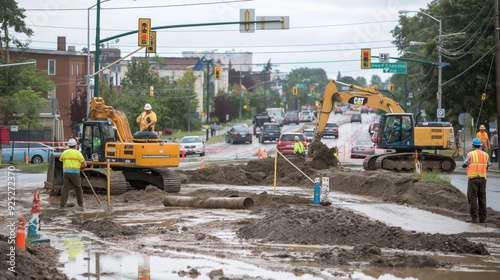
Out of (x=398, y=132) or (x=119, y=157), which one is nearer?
(x=119, y=157)

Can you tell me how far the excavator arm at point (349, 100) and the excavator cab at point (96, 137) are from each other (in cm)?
1374

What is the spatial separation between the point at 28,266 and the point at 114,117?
51.5 ft

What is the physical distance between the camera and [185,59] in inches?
5999

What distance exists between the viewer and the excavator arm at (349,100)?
39.4 meters

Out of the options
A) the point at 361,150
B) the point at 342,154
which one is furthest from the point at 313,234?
the point at 342,154

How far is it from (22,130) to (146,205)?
37.5 meters

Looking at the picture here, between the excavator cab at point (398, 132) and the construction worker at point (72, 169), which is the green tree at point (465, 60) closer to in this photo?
the excavator cab at point (398, 132)

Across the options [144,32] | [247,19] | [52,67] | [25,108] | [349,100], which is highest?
[247,19]

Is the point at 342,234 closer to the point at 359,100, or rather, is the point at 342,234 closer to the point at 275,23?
the point at 275,23

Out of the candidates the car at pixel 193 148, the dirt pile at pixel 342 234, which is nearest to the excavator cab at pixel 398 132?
the dirt pile at pixel 342 234

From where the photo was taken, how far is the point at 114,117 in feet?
90.8

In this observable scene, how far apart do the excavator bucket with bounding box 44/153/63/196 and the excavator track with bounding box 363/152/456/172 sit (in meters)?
16.8

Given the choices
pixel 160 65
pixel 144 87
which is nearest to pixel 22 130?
pixel 144 87

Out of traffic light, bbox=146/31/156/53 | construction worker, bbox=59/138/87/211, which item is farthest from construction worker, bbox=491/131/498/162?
construction worker, bbox=59/138/87/211
